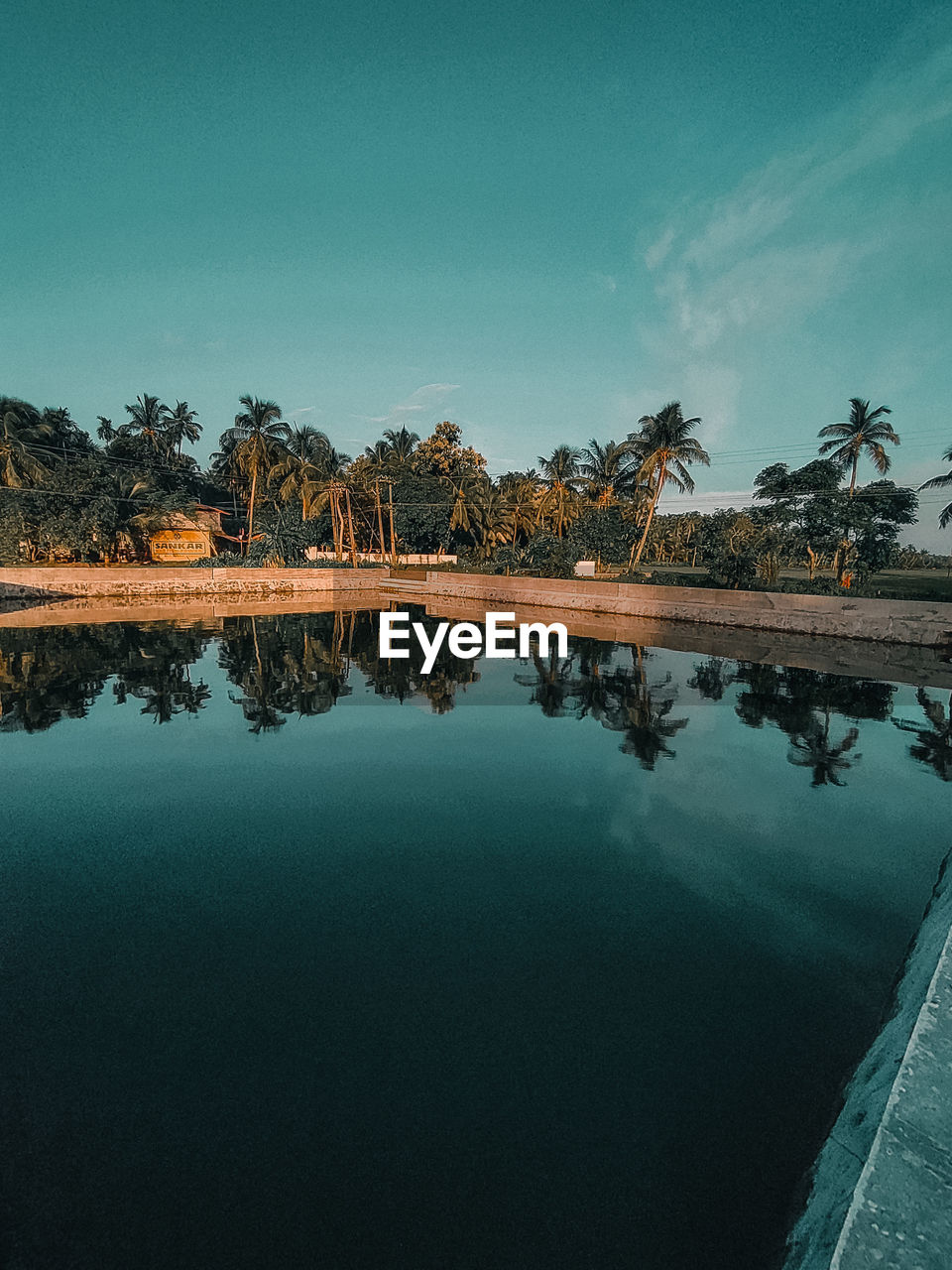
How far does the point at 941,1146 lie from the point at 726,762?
6.91 meters

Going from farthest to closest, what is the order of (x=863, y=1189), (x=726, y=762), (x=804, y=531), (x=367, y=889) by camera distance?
(x=804, y=531) → (x=726, y=762) → (x=367, y=889) → (x=863, y=1189)

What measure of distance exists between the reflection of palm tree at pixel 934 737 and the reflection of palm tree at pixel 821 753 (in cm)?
92

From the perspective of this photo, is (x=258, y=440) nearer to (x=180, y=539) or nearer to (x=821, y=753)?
(x=180, y=539)

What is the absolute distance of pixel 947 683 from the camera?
14.5 metres

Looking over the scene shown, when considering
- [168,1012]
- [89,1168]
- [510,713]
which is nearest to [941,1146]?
[89,1168]

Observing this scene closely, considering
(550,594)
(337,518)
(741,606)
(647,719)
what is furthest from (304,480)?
(647,719)

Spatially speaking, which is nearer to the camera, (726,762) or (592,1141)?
(592,1141)

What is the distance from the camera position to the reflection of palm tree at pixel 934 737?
8758 millimetres

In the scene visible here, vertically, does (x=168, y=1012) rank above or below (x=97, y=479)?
below

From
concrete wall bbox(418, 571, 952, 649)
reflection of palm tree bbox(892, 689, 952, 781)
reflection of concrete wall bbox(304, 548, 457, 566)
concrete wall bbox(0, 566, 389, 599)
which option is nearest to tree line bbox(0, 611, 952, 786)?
reflection of palm tree bbox(892, 689, 952, 781)

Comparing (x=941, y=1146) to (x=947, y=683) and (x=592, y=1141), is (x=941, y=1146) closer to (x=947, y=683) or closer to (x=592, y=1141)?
(x=592, y=1141)

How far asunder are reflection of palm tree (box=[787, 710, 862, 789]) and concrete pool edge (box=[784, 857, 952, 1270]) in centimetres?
541

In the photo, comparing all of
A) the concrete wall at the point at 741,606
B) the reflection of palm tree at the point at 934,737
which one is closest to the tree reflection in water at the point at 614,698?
the reflection of palm tree at the point at 934,737

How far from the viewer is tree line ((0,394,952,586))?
100 ft
